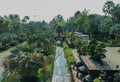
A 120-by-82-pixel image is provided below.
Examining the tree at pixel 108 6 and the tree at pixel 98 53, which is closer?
the tree at pixel 98 53

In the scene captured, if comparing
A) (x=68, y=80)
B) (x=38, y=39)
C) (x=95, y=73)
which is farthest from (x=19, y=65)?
(x=38, y=39)

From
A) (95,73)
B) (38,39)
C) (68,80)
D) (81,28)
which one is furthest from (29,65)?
(81,28)

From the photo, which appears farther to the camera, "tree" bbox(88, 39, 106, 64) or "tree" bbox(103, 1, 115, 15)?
"tree" bbox(103, 1, 115, 15)

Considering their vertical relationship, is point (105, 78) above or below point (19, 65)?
below

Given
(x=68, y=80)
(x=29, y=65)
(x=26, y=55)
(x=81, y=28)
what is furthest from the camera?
(x=81, y=28)

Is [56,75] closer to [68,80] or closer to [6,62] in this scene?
[68,80]

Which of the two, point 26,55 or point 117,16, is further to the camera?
point 117,16

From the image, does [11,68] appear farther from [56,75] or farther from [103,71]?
[56,75]

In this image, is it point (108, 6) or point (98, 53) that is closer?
point (98, 53)

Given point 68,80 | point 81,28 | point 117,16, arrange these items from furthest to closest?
point 81,28 < point 117,16 < point 68,80
